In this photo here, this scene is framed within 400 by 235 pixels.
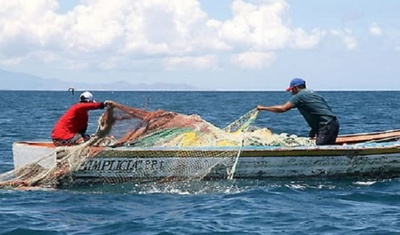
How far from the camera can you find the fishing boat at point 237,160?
12.7 meters

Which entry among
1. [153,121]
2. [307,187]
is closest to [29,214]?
[153,121]

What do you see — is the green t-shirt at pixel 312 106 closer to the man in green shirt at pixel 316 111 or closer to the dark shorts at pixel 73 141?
the man in green shirt at pixel 316 111

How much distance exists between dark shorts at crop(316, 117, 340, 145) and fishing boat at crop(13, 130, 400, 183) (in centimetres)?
45

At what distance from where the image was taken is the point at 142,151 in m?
12.7

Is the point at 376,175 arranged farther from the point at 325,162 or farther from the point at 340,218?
the point at 340,218

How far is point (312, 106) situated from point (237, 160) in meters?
1.76

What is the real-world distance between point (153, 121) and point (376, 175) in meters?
4.06

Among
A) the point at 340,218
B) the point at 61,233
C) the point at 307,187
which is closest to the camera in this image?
the point at 61,233

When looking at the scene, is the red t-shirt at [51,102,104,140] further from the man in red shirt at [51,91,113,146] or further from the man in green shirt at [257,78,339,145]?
the man in green shirt at [257,78,339,145]

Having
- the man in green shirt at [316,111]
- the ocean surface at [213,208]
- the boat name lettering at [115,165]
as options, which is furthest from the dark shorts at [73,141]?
the man in green shirt at [316,111]

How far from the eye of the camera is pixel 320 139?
44.4 feet

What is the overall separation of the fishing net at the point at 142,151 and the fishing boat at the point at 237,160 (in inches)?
0.7

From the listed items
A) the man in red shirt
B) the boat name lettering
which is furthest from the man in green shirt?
the man in red shirt

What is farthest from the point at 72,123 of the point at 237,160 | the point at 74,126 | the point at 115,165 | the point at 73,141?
the point at 237,160
